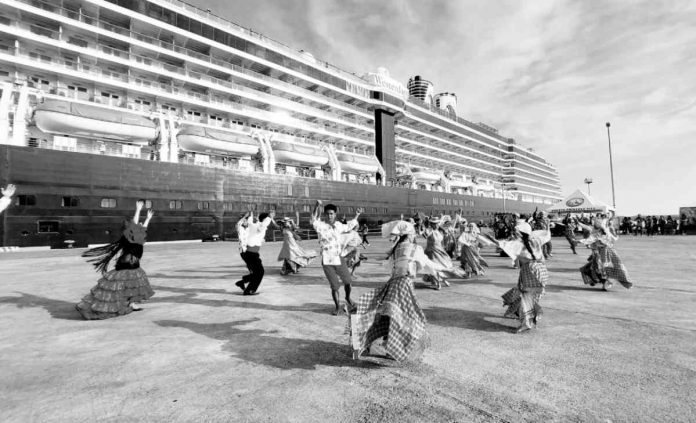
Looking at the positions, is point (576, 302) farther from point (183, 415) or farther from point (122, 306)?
point (122, 306)

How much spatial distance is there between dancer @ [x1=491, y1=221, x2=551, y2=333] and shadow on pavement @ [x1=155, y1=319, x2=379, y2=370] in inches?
91.2

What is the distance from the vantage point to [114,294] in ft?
16.6

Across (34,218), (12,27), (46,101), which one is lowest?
(34,218)

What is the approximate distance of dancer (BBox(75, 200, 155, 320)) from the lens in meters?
4.92

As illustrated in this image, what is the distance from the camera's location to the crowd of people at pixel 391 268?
3277mm

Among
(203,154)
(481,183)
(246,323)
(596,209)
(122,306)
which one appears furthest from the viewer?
(481,183)

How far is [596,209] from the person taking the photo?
25203mm

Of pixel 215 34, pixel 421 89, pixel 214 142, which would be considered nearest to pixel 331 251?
pixel 214 142

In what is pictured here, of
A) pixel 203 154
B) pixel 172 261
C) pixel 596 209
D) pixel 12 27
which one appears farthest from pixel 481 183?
pixel 12 27

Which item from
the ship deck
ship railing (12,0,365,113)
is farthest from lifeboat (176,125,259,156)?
the ship deck

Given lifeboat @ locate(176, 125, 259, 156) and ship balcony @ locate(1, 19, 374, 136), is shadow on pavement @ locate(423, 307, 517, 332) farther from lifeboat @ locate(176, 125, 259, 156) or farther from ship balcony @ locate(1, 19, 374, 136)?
ship balcony @ locate(1, 19, 374, 136)

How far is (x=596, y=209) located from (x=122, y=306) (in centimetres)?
3060

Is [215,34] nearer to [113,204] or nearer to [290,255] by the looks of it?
[113,204]

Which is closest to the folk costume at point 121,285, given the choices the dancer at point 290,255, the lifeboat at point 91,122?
the dancer at point 290,255
